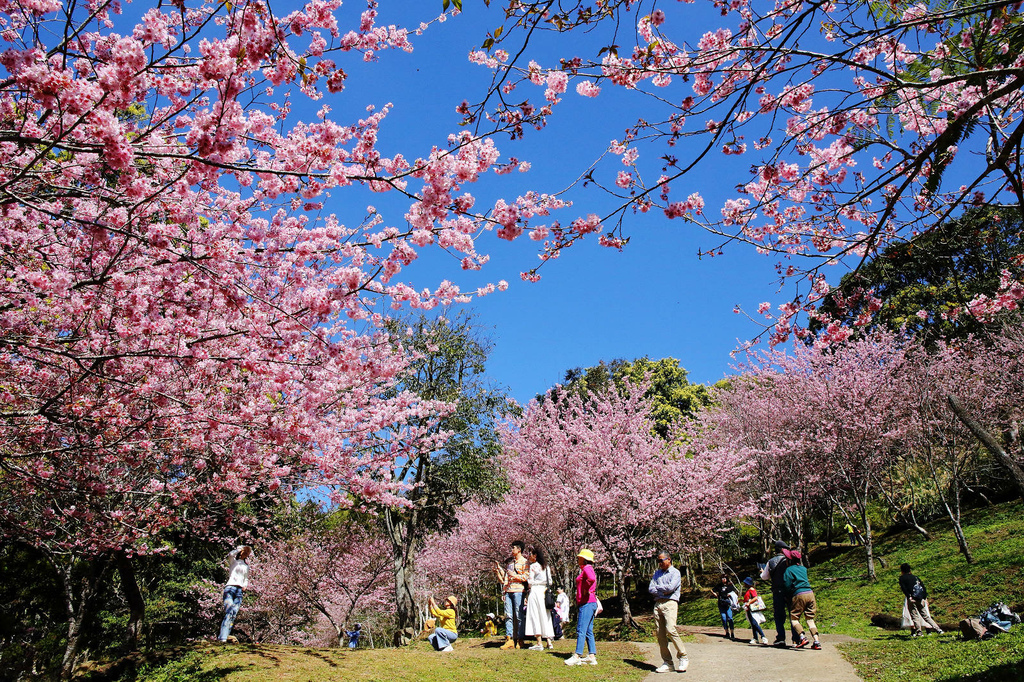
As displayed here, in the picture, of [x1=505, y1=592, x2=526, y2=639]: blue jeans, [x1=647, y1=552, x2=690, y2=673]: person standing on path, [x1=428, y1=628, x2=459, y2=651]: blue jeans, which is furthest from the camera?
[x1=505, y1=592, x2=526, y2=639]: blue jeans

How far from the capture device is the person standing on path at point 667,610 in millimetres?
7547

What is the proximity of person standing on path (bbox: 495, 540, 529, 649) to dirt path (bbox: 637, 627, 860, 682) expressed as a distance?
7.36 feet

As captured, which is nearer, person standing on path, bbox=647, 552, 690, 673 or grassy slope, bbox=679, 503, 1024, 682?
grassy slope, bbox=679, 503, 1024, 682

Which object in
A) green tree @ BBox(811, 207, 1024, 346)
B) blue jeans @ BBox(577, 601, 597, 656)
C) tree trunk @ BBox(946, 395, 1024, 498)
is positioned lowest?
blue jeans @ BBox(577, 601, 597, 656)

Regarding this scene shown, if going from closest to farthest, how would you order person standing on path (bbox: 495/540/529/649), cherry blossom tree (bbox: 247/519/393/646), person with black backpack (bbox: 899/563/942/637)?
person with black backpack (bbox: 899/563/942/637) → person standing on path (bbox: 495/540/529/649) → cherry blossom tree (bbox: 247/519/393/646)

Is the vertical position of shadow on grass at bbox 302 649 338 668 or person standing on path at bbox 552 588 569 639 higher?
shadow on grass at bbox 302 649 338 668

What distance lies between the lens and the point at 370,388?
9.18m

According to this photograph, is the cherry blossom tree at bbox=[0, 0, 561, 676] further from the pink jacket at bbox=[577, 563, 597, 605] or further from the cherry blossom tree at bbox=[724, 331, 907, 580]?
the cherry blossom tree at bbox=[724, 331, 907, 580]

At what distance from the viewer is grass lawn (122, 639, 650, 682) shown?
271 inches

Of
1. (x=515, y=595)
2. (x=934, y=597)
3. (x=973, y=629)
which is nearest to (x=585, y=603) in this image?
(x=515, y=595)

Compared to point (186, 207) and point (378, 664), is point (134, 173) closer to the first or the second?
point (186, 207)

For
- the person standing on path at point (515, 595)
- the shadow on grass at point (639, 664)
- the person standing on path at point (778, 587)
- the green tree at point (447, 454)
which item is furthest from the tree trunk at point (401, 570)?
the person standing on path at point (778, 587)

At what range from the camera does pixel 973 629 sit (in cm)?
761

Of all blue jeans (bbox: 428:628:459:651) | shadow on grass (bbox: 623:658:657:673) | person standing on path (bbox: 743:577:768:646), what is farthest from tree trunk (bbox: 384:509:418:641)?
person standing on path (bbox: 743:577:768:646)
